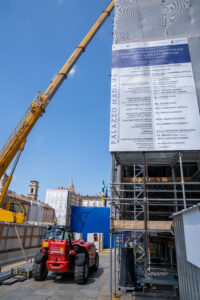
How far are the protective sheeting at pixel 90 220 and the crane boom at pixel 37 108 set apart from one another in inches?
567

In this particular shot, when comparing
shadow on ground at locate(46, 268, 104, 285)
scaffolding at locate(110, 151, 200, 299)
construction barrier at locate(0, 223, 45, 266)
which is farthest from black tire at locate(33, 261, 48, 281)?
construction barrier at locate(0, 223, 45, 266)

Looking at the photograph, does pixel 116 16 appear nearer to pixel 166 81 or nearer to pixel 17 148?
pixel 166 81

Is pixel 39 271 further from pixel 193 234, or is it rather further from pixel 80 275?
pixel 193 234

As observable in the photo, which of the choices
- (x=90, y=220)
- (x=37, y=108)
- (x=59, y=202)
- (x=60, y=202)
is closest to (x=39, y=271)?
(x=37, y=108)

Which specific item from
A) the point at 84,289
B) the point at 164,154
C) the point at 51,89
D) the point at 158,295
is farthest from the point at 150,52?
the point at 84,289

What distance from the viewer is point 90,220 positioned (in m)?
22.6

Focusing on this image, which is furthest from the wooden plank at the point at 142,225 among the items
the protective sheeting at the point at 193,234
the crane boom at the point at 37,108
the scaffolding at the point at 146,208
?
the crane boom at the point at 37,108

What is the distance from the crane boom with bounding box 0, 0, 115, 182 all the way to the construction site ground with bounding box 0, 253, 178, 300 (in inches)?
224

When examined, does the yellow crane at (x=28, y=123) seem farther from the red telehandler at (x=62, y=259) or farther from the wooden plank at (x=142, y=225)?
the wooden plank at (x=142, y=225)

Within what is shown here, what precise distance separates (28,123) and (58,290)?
827 centimetres

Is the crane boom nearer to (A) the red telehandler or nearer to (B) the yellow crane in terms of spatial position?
(B) the yellow crane

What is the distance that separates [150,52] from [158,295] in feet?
29.4

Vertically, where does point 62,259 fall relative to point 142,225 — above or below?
below

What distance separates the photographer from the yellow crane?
34.5 ft
